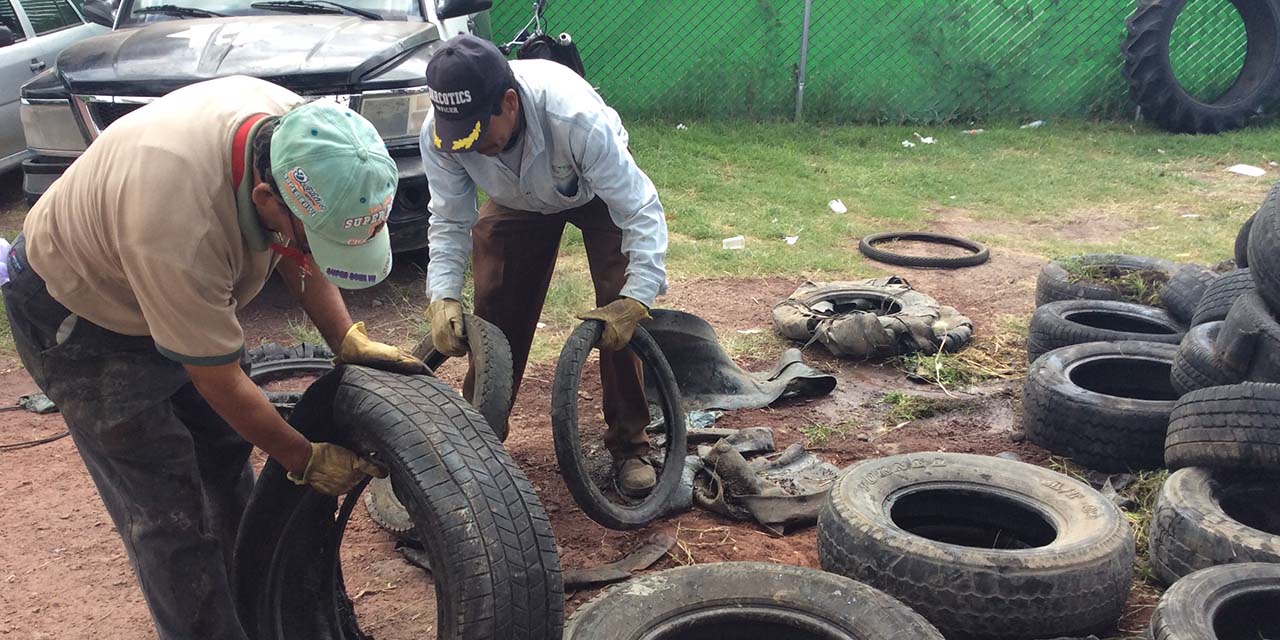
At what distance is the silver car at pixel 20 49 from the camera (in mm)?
8086

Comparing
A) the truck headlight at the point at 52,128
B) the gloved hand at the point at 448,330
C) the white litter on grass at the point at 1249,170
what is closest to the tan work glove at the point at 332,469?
the gloved hand at the point at 448,330

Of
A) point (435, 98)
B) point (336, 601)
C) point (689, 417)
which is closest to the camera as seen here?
point (336, 601)

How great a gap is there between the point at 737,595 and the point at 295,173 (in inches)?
66.7

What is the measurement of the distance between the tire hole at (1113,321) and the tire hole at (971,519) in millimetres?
2046

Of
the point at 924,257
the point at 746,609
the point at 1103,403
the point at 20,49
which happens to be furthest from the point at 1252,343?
the point at 20,49

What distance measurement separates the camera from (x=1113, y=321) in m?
5.40

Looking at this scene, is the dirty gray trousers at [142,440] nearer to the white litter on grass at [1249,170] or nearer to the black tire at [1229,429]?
the black tire at [1229,429]

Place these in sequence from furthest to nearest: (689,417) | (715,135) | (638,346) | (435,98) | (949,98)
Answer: (949,98) < (715,135) < (689,417) < (638,346) < (435,98)

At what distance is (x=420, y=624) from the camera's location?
3340mm

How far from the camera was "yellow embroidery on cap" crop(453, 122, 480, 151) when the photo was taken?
3.48 meters

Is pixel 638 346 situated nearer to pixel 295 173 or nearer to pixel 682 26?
pixel 295 173

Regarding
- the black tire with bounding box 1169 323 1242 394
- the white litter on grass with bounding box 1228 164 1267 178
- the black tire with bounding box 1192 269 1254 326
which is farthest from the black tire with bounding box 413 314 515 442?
the white litter on grass with bounding box 1228 164 1267 178

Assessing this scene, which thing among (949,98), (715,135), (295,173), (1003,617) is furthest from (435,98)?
(949,98)

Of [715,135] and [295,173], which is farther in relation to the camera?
[715,135]
